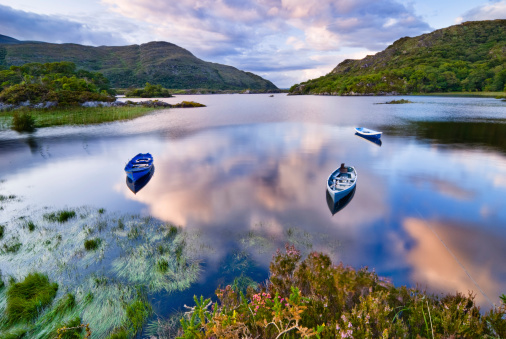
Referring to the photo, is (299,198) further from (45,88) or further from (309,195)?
(45,88)

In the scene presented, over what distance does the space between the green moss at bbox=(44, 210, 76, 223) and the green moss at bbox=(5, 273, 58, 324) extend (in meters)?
6.70

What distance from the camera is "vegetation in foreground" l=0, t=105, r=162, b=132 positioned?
53781 millimetres

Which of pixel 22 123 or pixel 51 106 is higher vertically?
pixel 51 106

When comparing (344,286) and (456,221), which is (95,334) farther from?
(456,221)

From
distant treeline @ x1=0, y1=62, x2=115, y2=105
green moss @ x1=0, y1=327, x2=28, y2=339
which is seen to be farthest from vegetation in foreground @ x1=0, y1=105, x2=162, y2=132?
green moss @ x1=0, y1=327, x2=28, y2=339

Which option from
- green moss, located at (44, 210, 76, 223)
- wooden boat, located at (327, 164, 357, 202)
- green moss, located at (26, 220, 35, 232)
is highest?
wooden boat, located at (327, 164, 357, 202)

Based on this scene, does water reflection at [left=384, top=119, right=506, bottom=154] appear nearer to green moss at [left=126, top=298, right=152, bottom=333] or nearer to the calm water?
the calm water

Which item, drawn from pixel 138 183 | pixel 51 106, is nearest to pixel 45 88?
pixel 51 106

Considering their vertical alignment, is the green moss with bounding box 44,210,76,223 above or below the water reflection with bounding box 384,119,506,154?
below

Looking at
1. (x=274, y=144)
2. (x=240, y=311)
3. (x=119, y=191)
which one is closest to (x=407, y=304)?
(x=240, y=311)

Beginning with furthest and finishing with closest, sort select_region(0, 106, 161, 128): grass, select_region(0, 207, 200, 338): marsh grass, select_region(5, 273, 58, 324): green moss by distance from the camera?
select_region(0, 106, 161, 128): grass < select_region(0, 207, 200, 338): marsh grass < select_region(5, 273, 58, 324): green moss

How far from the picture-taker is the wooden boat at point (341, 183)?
18.9 meters

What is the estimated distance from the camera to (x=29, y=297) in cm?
959

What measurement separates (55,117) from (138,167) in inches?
Answer: 2425
